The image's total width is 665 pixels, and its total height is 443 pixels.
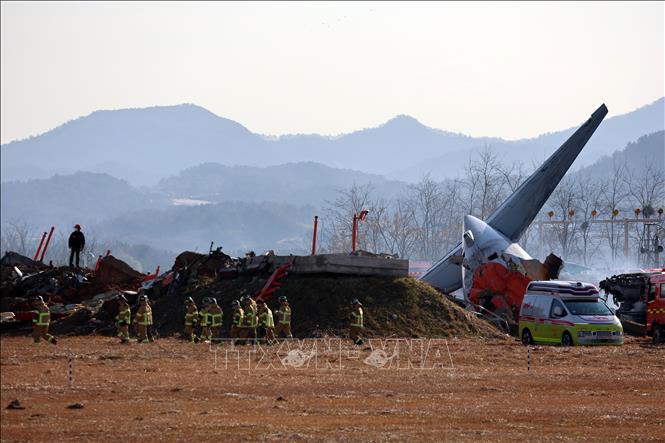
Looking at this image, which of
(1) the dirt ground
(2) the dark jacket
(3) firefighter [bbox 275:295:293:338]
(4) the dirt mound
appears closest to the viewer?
(1) the dirt ground

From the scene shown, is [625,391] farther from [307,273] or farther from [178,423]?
[307,273]

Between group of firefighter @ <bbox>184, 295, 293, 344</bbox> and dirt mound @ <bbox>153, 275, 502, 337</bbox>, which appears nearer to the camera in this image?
group of firefighter @ <bbox>184, 295, 293, 344</bbox>

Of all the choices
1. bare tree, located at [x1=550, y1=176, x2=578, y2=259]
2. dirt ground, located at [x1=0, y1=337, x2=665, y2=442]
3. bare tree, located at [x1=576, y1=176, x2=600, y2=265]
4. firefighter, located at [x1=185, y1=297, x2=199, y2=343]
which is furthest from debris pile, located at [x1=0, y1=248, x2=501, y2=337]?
bare tree, located at [x1=550, y1=176, x2=578, y2=259]

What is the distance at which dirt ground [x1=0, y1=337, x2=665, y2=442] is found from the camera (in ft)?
64.4

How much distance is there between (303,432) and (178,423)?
2.23 m

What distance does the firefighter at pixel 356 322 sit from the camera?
37.7 metres

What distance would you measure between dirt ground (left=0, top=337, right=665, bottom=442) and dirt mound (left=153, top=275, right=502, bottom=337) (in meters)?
3.33

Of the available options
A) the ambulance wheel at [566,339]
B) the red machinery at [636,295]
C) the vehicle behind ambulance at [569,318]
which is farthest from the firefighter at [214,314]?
the red machinery at [636,295]

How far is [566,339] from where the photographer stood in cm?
3816

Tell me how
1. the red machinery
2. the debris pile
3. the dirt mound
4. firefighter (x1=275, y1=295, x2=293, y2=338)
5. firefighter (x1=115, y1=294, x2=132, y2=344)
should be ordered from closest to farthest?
firefighter (x1=275, y1=295, x2=293, y2=338)
firefighter (x1=115, y1=294, x2=132, y2=344)
the dirt mound
the debris pile
the red machinery

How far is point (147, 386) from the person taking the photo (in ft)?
80.9

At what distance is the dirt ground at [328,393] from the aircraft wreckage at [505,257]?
1128 centimetres

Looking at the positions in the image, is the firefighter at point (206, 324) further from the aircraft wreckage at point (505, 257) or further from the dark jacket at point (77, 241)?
the dark jacket at point (77, 241)

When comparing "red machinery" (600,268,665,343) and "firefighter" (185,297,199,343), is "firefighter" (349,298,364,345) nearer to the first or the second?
"firefighter" (185,297,199,343)
